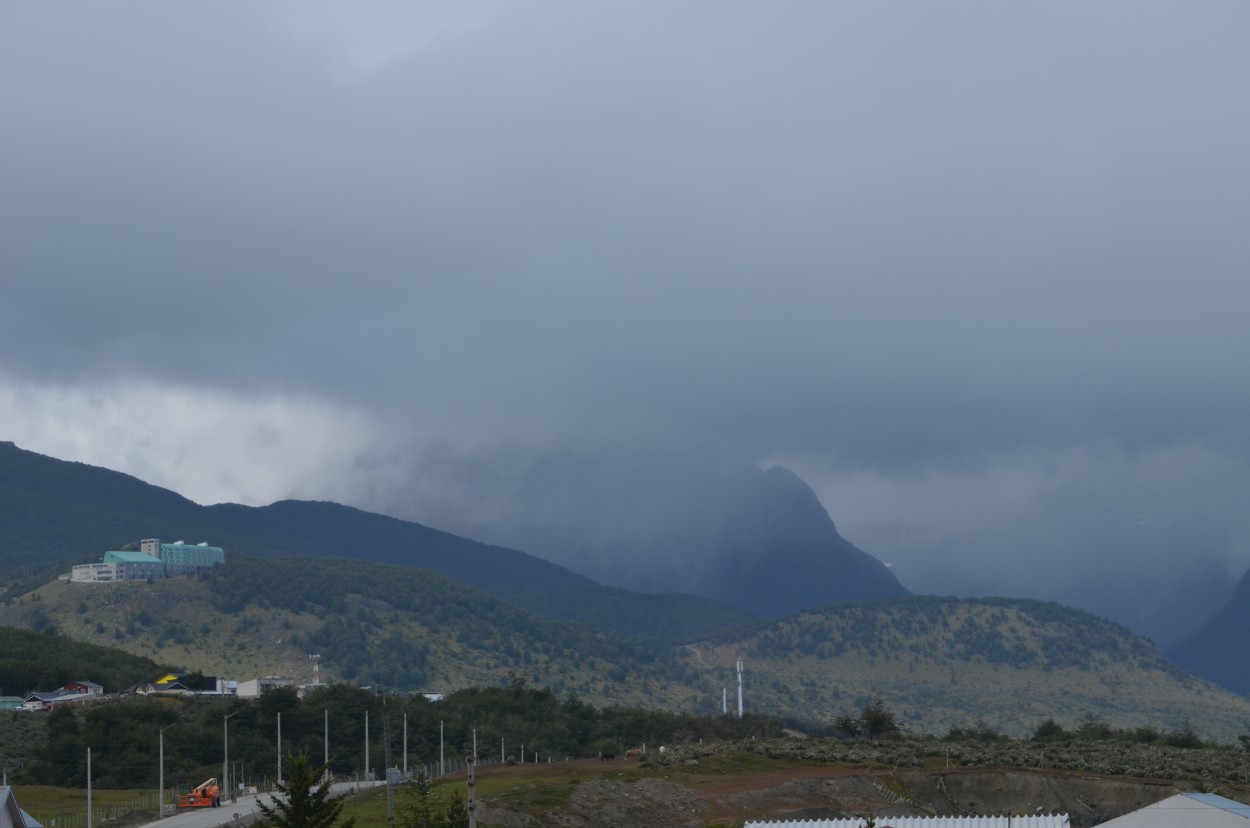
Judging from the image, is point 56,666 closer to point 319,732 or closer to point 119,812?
point 319,732

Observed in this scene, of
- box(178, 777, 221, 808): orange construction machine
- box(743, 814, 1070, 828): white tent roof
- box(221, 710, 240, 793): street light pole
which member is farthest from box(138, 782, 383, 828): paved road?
box(743, 814, 1070, 828): white tent roof

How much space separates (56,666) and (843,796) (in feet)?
362

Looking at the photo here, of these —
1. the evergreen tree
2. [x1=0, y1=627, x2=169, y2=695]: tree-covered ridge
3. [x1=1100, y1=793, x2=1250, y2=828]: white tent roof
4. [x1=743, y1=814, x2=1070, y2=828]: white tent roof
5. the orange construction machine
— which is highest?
[x1=0, y1=627, x2=169, y2=695]: tree-covered ridge

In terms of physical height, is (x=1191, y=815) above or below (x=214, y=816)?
above

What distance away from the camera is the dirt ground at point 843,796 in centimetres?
9394

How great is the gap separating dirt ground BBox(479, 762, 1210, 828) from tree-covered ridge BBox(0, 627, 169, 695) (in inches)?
3510

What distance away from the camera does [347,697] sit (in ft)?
510

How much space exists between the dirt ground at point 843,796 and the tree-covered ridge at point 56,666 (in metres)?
89.2

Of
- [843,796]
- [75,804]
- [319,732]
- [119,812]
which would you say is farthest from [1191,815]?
[319,732]

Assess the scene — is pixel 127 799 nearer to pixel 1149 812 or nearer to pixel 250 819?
pixel 250 819

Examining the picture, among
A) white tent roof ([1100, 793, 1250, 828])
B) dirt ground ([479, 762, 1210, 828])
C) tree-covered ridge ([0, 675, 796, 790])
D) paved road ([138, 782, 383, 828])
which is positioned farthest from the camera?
tree-covered ridge ([0, 675, 796, 790])

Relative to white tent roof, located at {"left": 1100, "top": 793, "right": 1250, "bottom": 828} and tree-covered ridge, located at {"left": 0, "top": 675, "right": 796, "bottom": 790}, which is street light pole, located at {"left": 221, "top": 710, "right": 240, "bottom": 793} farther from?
white tent roof, located at {"left": 1100, "top": 793, "right": 1250, "bottom": 828}

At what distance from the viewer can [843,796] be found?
10294 cm

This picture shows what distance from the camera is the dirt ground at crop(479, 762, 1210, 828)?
308ft
